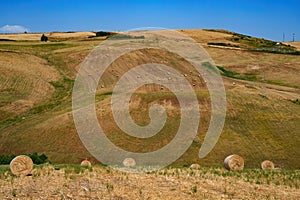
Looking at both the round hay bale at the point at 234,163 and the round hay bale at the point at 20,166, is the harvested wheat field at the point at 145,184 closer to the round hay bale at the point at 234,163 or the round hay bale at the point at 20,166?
the round hay bale at the point at 20,166

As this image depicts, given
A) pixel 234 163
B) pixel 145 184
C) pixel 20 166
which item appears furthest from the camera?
pixel 234 163

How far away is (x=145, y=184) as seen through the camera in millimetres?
17219

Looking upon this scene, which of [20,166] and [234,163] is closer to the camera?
[20,166]

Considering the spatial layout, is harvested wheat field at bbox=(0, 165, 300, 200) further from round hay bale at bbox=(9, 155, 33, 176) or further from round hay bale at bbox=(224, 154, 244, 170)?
round hay bale at bbox=(224, 154, 244, 170)

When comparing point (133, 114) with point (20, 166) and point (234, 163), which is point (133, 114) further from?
point (20, 166)

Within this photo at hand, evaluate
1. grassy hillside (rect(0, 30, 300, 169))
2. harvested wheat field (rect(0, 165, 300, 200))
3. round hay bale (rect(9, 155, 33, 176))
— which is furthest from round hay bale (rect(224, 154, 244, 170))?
round hay bale (rect(9, 155, 33, 176))

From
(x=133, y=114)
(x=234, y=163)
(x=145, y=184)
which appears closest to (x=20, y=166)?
(x=145, y=184)

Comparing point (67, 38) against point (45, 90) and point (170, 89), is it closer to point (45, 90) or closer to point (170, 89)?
point (45, 90)

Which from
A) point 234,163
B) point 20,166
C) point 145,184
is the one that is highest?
point 20,166

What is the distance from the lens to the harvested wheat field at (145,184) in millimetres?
15453

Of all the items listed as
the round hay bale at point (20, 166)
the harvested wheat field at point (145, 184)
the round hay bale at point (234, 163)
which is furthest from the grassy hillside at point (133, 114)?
the round hay bale at point (20, 166)

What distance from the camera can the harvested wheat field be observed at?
50.7 ft

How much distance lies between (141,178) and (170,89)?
1319 inches

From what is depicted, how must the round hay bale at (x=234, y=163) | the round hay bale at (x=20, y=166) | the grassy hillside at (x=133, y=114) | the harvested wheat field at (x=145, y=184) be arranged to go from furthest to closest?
the grassy hillside at (x=133, y=114) → the round hay bale at (x=234, y=163) → the round hay bale at (x=20, y=166) → the harvested wheat field at (x=145, y=184)
